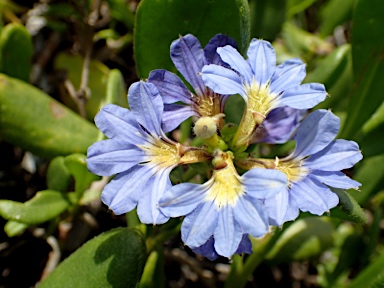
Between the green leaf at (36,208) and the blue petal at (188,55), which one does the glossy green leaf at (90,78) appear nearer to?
the green leaf at (36,208)

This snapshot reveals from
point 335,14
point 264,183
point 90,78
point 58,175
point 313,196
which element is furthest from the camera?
point 335,14

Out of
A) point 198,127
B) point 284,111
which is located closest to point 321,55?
point 284,111

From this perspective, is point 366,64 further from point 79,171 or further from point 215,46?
point 79,171

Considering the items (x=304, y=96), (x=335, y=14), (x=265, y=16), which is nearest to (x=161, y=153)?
(x=304, y=96)

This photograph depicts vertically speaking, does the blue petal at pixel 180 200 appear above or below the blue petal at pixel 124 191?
above

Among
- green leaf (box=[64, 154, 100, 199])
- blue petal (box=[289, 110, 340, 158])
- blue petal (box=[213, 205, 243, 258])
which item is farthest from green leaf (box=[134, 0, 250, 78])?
blue petal (box=[213, 205, 243, 258])

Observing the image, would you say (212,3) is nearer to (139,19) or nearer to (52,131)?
(139,19)

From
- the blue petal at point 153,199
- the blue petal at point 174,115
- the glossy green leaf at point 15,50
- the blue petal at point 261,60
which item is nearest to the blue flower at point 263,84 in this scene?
the blue petal at point 261,60
